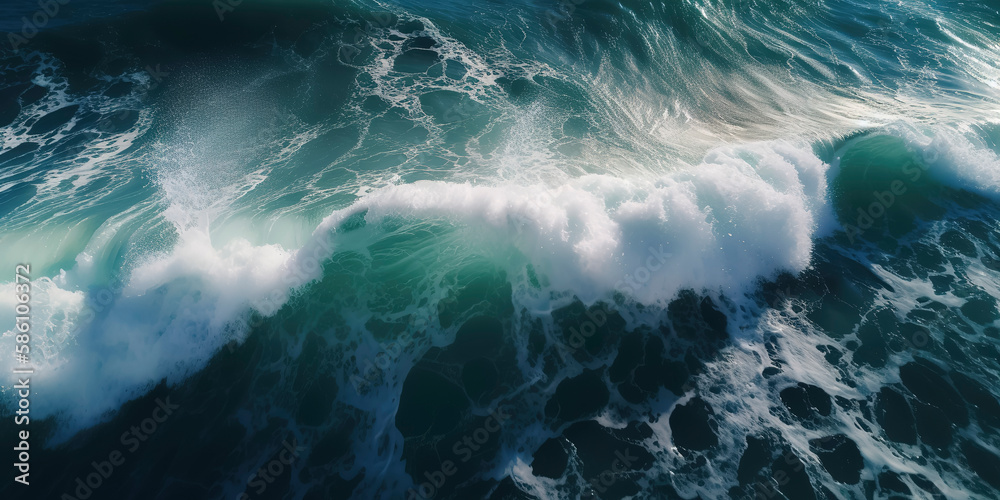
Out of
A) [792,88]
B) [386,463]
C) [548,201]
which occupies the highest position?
[792,88]

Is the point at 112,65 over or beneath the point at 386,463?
over

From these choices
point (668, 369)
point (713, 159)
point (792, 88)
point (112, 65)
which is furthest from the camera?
point (792, 88)

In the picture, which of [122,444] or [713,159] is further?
[713,159]

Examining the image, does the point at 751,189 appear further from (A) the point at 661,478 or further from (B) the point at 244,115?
(B) the point at 244,115

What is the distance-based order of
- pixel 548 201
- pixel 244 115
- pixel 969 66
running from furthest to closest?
1. pixel 969 66
2. pixel 244 115
3. pixel 548 201

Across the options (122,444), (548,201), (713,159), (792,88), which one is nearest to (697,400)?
(548,201)

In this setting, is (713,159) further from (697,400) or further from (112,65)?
(112,65)

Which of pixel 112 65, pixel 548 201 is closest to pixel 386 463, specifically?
pixel 548 201
